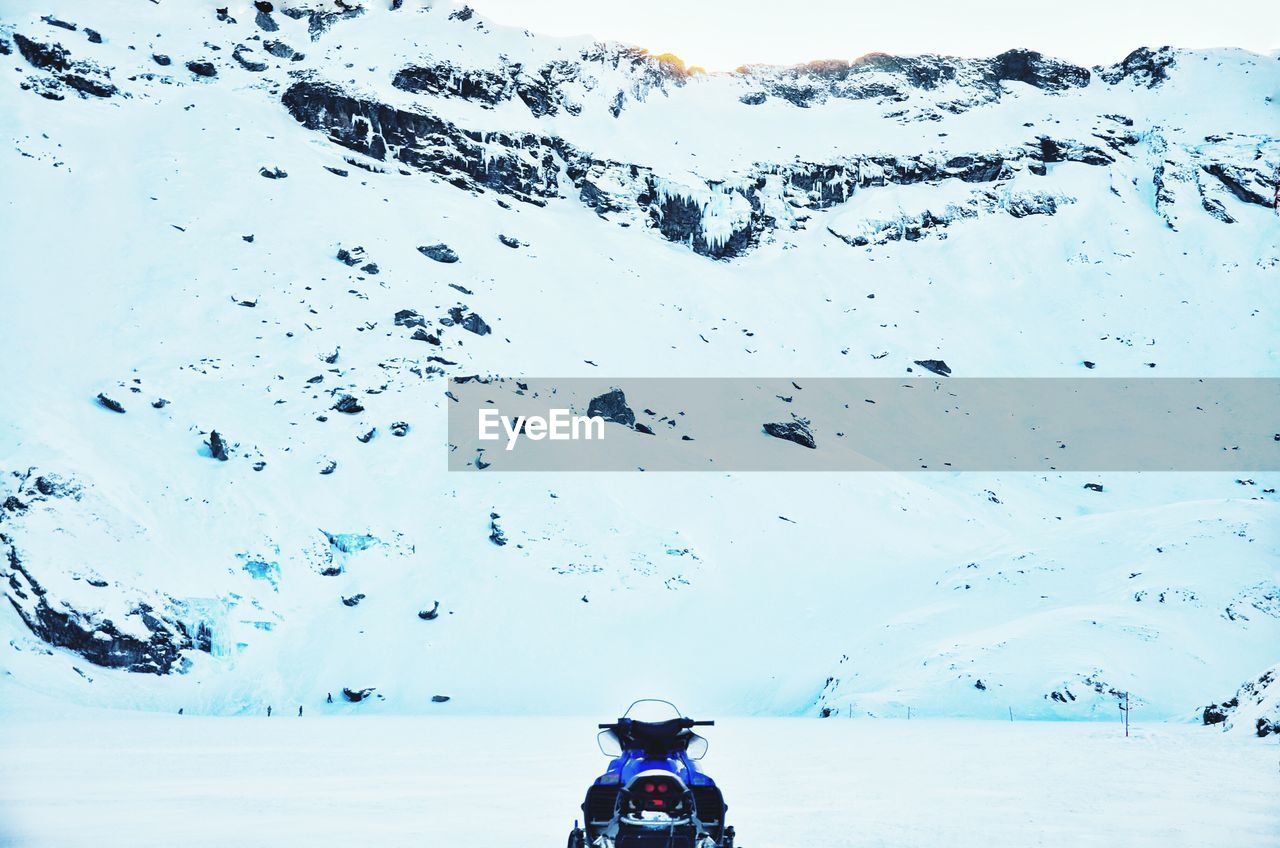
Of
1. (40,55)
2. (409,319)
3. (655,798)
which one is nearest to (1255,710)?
(655,798)

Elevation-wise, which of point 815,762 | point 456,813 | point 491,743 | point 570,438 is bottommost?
point 570,438

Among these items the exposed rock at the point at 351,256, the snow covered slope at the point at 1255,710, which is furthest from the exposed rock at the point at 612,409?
the snow covered slope at the point at 1255,710

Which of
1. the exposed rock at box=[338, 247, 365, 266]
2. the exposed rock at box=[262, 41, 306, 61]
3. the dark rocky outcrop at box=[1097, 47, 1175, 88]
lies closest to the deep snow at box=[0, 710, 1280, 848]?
the exposed rock at box=[338, 247, 365, 266]

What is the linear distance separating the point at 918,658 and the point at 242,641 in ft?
101

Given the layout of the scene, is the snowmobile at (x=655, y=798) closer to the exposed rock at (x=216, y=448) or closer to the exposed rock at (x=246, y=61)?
the exposed rock at (x=216, y=448)

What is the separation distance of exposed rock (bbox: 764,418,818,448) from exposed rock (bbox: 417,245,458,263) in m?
30.2

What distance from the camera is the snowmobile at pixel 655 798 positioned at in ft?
25.7

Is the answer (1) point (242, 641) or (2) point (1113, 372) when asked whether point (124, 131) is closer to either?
(1) point (242, 641)

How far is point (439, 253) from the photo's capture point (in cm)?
7900

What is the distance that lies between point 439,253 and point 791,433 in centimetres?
3323

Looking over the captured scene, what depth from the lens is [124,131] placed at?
81125 millimetres

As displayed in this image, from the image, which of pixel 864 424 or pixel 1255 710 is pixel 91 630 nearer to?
pixel 1255 710

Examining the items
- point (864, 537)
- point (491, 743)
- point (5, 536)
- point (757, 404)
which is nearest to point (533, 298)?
point (757, 404)

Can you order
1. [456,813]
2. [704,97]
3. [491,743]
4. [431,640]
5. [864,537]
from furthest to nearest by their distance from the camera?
[704,97] → [864,537] → [431,640] → [491,743] → [456,813]
